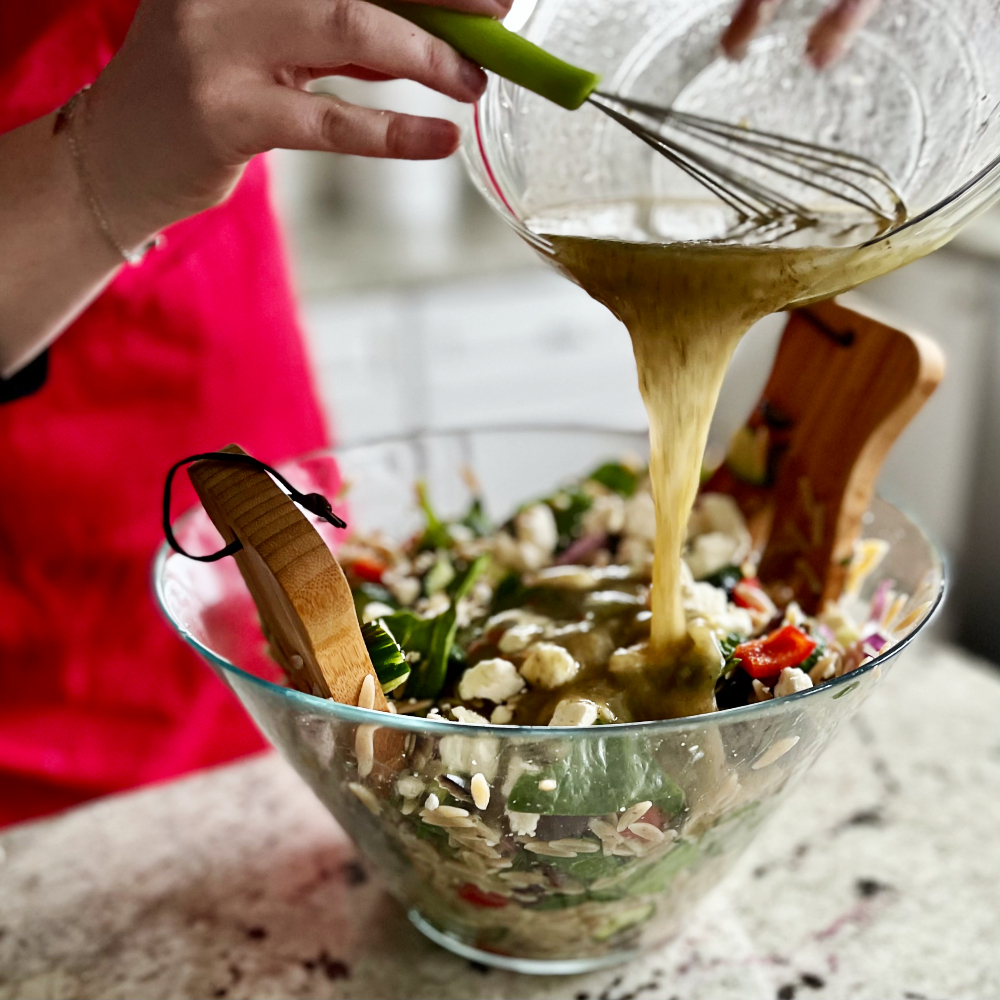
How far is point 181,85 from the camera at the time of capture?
1.96 feet

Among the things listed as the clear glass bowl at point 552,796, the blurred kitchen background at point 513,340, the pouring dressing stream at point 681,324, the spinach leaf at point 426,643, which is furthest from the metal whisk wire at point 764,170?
the blurred kitchen background at point 513,340

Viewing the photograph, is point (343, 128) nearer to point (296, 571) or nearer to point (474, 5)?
point (474, 5)

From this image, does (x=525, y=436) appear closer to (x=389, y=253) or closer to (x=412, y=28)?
(x=412, y=28)

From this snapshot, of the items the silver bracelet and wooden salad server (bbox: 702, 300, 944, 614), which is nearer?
the silver bracelet

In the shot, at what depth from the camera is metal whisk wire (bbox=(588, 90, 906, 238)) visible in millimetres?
759

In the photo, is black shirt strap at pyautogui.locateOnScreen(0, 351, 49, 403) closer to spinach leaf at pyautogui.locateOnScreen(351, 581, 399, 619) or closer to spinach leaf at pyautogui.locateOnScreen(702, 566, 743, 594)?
spinach leaf at pyautogui.locateOnScreen(351, 581, 399, 619)

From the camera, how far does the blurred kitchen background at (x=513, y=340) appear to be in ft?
7.25

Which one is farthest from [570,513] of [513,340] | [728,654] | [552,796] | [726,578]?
[513,340]

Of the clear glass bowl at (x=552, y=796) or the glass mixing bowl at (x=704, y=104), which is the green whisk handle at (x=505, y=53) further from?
the clear glass bowl at (x=552, y=796)

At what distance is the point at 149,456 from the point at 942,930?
90cm

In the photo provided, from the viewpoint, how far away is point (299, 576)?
0.63 meters

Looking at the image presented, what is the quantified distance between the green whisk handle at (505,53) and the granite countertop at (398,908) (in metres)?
0.59

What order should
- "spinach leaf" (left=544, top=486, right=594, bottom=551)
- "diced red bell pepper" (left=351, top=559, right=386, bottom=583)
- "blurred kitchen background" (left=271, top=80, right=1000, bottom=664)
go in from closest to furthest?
"diced red bell pepper" (left=351, top=559, right=386, bottom=583) → "spinach leaf" (left=544, top=486, right=594, bottom=551) → "blurred kitchen background" (left=271, top=80, right=1000, bottom=664)

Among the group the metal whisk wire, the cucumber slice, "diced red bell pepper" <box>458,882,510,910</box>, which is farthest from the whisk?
"diced red bell pepper" <box>458,882,510,910</box>
